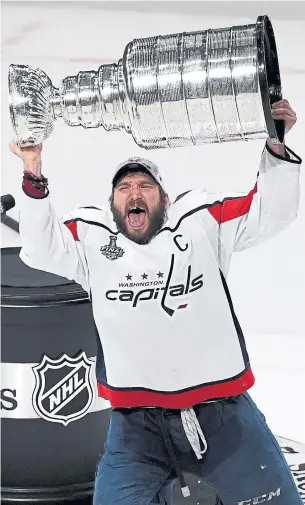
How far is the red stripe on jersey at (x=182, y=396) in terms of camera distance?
259 cm

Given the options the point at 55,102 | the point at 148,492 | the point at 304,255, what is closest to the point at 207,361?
the point at 148,492

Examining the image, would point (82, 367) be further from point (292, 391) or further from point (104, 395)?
point (292, 391)

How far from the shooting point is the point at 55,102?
230 cm

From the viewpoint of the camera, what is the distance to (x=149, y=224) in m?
2.53

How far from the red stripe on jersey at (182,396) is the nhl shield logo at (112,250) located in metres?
0.30

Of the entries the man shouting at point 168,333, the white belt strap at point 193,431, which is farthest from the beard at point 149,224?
the white belt strap at point 193,431

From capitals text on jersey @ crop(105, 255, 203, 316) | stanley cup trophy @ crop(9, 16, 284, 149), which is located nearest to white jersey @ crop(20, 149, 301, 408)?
capitals text on jersey @ crop(105, 255, 203, 316)

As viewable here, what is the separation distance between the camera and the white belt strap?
258cm

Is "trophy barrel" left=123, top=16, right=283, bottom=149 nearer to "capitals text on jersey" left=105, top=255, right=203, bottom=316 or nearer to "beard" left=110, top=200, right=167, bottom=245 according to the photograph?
"beard" left=110, top=200, right=167, bottom=245

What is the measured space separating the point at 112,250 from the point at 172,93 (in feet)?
1.53

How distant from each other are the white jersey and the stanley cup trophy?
285 millimetres

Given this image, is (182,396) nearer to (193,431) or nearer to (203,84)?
(193,431)

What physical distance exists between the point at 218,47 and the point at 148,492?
3.18ft

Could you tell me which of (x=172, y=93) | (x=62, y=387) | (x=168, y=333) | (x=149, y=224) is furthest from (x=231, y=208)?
(x=62, y=387)
